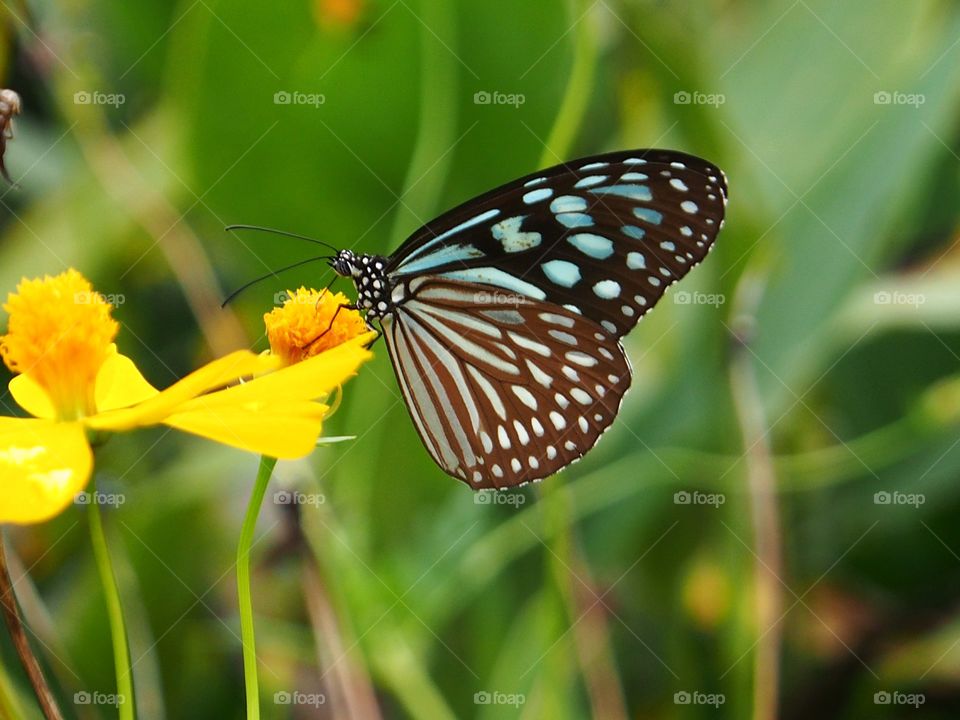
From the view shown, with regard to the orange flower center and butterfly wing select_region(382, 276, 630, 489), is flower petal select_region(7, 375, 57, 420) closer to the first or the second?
the orange flower center

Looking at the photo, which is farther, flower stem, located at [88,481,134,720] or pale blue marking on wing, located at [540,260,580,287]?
pale blue marking on wing, located at [540,260,580,287]

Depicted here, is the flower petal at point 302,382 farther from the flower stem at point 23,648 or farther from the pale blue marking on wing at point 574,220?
the pale blue marking on wing at point 574,220

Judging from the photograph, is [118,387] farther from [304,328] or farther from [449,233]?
[449,233]

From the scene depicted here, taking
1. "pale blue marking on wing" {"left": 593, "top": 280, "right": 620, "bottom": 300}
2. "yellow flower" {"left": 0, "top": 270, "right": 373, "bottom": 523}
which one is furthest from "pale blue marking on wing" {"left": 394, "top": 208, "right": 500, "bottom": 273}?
"yellow flower" {"left": 0, "top": 270, "right": 373, "bottom": 523}

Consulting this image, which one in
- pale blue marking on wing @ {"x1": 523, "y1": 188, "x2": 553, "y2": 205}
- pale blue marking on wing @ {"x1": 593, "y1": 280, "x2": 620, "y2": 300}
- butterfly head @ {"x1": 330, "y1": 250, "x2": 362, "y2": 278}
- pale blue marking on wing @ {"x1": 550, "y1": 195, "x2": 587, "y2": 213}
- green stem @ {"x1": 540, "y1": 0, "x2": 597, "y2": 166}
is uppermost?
green stem @ {"x1": 540, "y1": 0, "x2": 597, "y2": 166}

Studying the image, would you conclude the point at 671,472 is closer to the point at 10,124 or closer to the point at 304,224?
the point at 304,224

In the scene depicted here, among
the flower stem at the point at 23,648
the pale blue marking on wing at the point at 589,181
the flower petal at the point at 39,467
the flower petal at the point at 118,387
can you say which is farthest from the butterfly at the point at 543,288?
the flower stem at the point at 23,648
